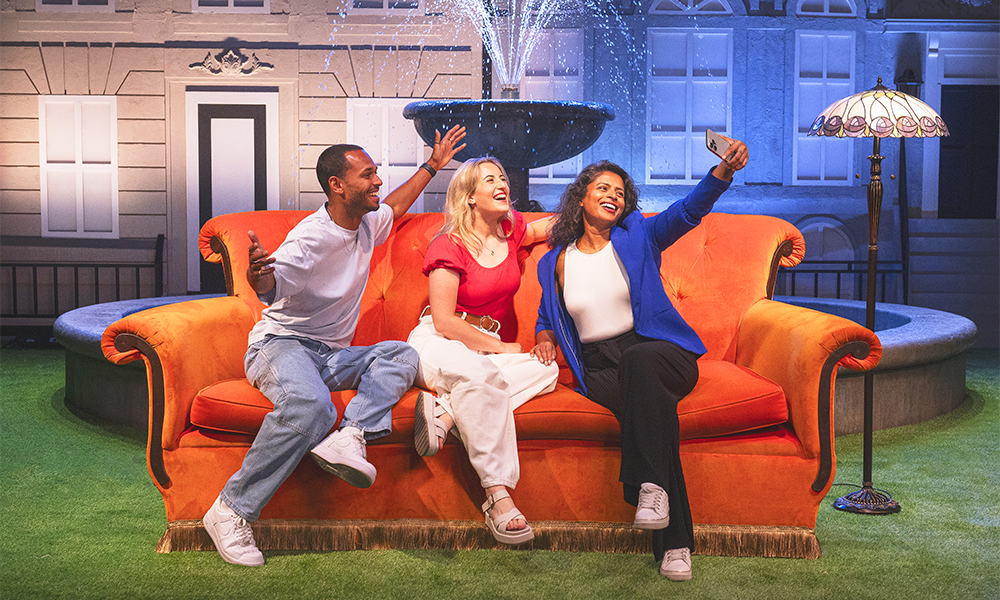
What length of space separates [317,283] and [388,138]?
20.9 ft

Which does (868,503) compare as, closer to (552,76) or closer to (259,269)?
(259,269)

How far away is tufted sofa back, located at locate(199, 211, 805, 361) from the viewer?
3.25 metres

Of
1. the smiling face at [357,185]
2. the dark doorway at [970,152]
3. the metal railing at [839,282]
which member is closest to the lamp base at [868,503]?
the smiling face at [357,185]

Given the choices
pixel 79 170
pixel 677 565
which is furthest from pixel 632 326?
pixel 79 170

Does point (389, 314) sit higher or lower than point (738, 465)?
higher

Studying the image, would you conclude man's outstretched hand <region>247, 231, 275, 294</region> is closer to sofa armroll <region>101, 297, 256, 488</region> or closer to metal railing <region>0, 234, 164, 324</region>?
sofa armroll <region>101, 297, 256, 488</region>

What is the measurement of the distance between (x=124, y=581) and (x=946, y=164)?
30.1 feet

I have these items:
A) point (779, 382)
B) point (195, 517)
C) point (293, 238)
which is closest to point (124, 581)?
point (195, 517)

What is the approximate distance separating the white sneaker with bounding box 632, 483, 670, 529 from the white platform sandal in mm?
321

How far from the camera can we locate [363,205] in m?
2.93

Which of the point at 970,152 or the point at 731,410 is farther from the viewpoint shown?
the point at 970,152

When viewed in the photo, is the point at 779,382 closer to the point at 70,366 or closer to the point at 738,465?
the point at 738,465

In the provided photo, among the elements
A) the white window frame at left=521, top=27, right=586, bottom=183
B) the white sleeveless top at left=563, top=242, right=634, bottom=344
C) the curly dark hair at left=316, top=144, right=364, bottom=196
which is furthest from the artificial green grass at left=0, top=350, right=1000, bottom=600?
the white window frame at left=521, top=27, right=586, bottom=183

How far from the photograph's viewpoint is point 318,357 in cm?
279
